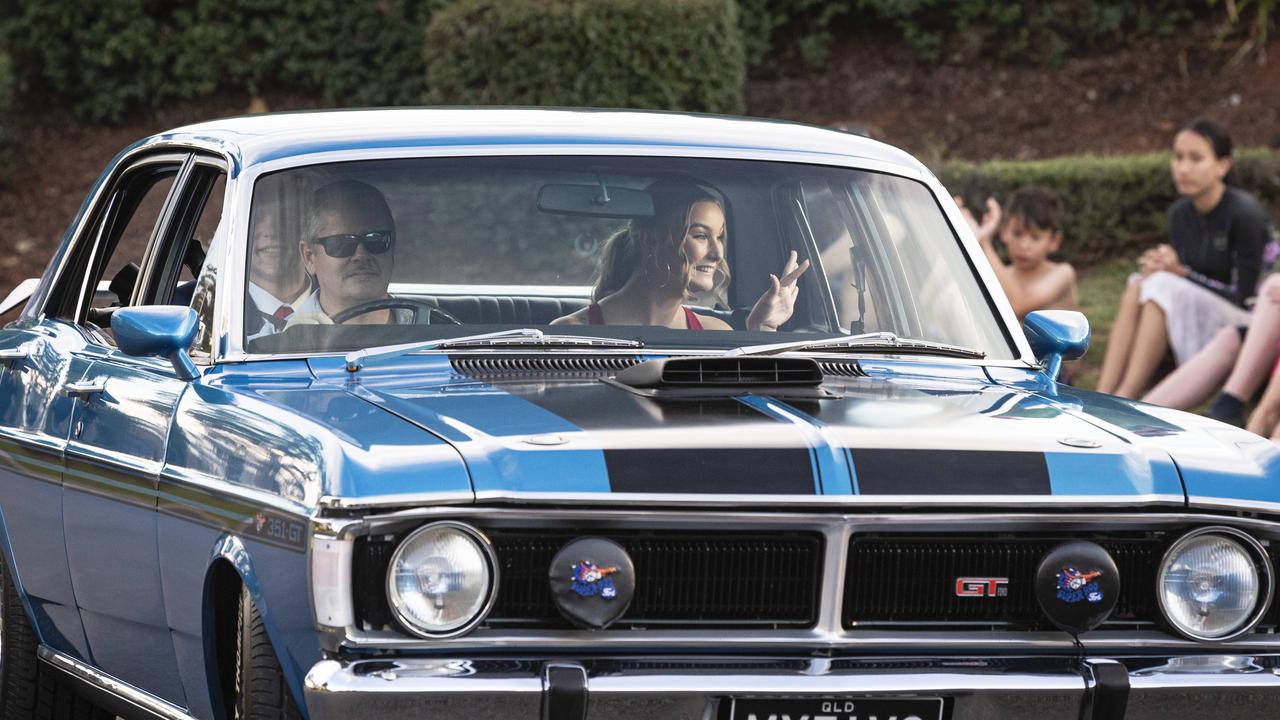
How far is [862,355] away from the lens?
189 inches

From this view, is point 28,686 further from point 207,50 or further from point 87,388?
point 207,50

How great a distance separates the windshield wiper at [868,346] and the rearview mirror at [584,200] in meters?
0.54

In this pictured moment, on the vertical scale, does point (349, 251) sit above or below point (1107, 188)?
above

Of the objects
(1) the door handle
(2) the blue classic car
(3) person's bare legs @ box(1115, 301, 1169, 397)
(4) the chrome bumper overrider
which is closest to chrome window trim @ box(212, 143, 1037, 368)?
(2) the blue classic car

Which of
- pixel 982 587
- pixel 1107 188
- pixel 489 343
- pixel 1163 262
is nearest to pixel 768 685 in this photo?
pixel 982 587

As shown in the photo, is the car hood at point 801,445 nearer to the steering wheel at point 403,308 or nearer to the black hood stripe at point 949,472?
the black hood stripe at point 949,472

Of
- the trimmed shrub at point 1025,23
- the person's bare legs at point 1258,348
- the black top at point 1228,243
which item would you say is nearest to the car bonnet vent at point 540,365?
the person's bare legs at point 1258,348

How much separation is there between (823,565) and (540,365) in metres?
0.94

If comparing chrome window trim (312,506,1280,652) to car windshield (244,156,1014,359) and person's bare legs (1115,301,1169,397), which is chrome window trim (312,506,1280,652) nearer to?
car windshield (244,156,1014,359)

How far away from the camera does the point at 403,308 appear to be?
15.7 ft

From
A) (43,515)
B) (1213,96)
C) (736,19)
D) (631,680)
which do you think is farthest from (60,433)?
(1213,96)

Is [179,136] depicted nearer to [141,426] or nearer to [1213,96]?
[141,426]

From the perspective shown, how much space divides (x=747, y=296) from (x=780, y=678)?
152cm

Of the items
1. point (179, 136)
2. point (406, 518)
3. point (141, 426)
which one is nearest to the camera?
point (406, 518)
